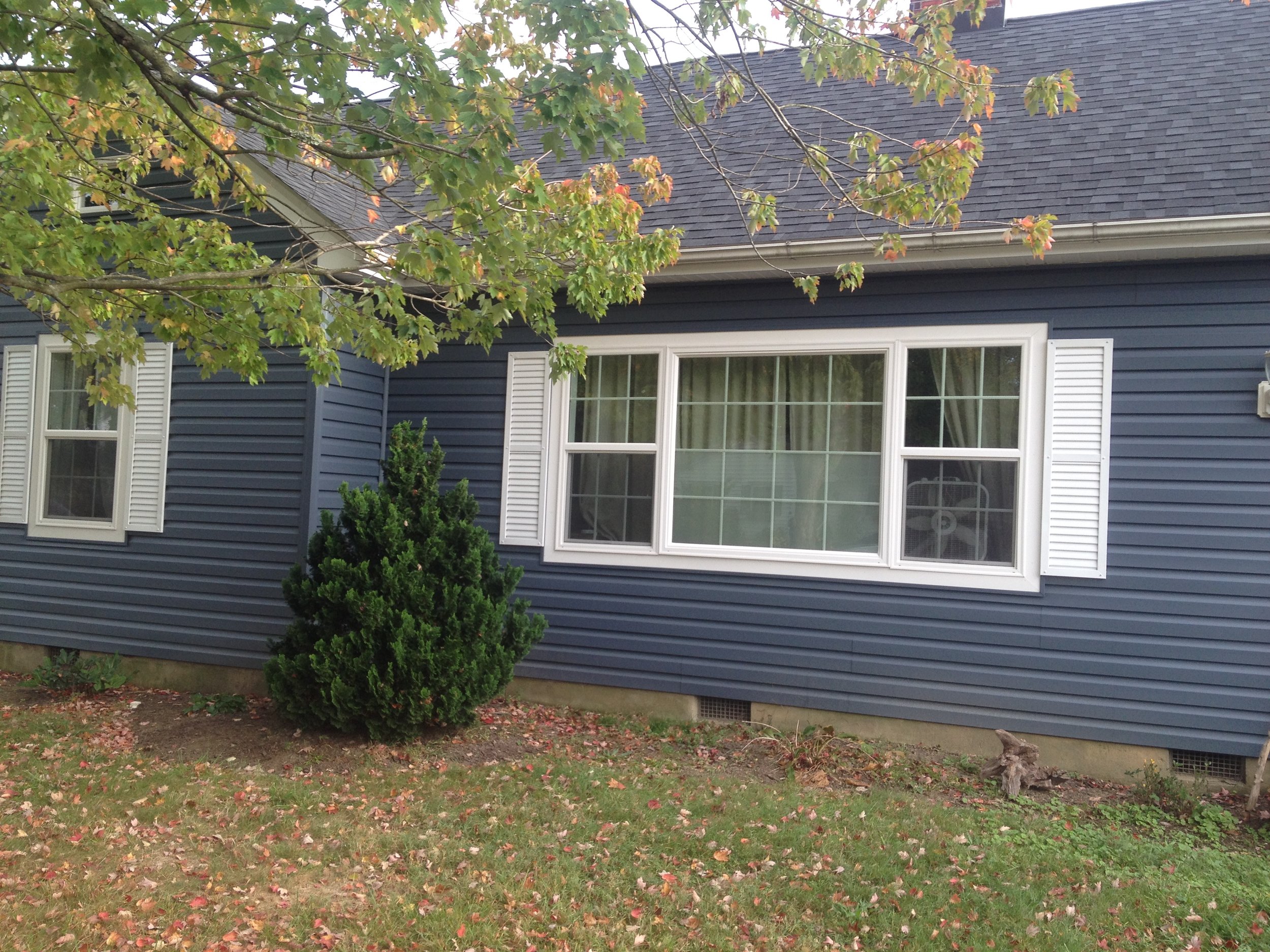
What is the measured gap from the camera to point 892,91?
7.98m

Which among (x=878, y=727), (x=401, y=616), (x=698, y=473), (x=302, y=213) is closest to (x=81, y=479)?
(x=302, y=213)

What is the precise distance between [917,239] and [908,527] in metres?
1.79

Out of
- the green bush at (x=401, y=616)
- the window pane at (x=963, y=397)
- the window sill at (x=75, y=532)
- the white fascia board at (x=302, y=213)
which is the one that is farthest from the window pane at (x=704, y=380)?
the window sill at (x=75, y=532)

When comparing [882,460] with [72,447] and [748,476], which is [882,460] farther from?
[72,447]

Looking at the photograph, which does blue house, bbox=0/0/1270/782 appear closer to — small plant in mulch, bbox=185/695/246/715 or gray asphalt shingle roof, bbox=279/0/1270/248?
gray asphalt shingle roof, bbox=279/0/1270/248

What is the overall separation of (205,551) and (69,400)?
6.26 ft

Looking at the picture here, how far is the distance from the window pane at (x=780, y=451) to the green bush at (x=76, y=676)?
4.44m

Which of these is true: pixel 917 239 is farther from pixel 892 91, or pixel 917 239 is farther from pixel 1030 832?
pixel 1030 832

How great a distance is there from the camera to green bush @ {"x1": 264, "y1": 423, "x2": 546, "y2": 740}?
19.2ft

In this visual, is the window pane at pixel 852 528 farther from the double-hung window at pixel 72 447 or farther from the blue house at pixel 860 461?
the double-hung window at pixel 72 447

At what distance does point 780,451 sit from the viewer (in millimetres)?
6723

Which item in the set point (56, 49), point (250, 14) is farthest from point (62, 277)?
point (250, 14)

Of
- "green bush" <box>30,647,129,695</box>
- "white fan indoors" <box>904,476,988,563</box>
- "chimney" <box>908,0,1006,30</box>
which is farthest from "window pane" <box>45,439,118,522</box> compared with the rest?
"chimney" <box>908,0,1006,30</box>

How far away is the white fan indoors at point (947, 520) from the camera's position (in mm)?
6160
